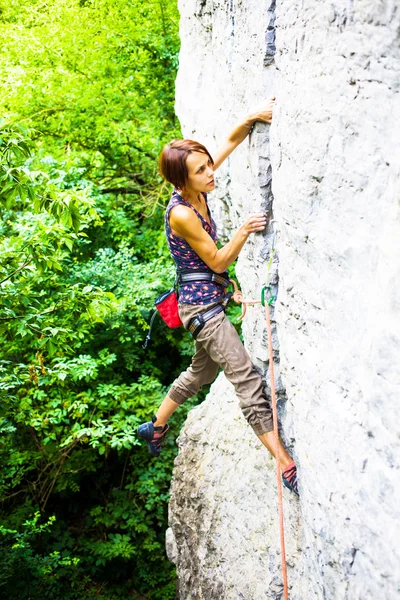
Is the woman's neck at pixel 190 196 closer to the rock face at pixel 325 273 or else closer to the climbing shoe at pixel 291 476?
the rock face at pixel 325 273

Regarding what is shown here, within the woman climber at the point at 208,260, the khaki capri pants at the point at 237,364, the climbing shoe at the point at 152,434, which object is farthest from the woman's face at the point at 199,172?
the climbing shoe at the point at 152,434

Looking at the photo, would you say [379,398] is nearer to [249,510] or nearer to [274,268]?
[274,268]

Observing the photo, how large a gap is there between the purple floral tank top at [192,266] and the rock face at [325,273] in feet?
0.74

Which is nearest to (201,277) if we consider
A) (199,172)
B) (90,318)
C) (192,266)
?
(192,266)

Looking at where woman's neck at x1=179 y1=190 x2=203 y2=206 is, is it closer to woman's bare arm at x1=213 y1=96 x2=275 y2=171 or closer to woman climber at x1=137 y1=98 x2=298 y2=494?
woman climber at x1=137 y1=98 x2=298 y2=494

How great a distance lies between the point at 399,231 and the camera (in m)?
1.50

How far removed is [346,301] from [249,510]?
1906 mm

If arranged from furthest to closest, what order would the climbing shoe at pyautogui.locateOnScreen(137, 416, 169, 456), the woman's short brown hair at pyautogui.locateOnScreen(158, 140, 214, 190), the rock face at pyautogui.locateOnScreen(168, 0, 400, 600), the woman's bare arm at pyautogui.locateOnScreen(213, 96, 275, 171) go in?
the climbing shoe at pyautogui.locateOnScreen(137, 416, 169, 456)
the woman's short brown hair at pyautogui.locateOnScreen(158, 140, 214, 190)
the woman's bare arm at pyautogui.locateOnScreen(213, 96, 275, 171)
the rock face at pyautogui.locateOnScreen(168, 0, 400, 600)

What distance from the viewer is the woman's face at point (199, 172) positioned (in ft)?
8.80

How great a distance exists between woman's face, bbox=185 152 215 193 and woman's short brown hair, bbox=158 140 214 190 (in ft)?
0.06

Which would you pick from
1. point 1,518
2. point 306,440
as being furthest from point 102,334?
point 306,440

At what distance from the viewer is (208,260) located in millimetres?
2729

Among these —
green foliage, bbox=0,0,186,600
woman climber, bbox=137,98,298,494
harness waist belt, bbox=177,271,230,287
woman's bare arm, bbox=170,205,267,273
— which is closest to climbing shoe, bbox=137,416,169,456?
green foliage, bbox=0,0,186,600

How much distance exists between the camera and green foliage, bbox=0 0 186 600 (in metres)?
4.93
